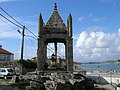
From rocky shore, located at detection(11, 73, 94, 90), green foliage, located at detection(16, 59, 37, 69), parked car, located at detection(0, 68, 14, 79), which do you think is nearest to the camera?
rocky shore, located at detection(11, 73, 94, 90)

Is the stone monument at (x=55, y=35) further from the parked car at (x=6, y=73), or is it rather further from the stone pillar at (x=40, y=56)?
the parked car at (x=6, y=73)

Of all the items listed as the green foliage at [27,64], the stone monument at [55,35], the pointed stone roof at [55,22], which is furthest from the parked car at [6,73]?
the pointed stone roof at [55,22]

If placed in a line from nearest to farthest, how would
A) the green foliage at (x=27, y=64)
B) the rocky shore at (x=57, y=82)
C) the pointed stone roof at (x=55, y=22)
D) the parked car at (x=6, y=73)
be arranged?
the rocky shore at (x=57, y=82) < the pointed stone roof at (x=55, y=22) < the parked car at (x=6, y=73) < the green foliage at (x=27, y=64)

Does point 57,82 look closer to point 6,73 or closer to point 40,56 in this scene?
point 40,56

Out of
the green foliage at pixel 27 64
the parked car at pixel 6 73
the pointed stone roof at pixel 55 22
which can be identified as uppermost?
the pointed stone roof at pixel 55 22

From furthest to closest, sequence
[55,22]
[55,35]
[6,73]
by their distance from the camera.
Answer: [6,73]
[55,22]
[55,35]

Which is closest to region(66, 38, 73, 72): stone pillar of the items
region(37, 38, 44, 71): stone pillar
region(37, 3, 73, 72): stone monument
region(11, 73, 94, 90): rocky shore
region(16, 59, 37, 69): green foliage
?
region(37, 3, 73, 72): stone monument

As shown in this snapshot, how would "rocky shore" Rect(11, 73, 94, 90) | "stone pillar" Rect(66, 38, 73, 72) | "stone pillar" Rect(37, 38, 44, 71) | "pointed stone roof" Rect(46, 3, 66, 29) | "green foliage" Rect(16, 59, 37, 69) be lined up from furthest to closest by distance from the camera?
1. "green foliage" Rect(16, 59, 37, 69)
2. "pointed stone roof" Rect(46, 3, 66, 29)
3. "stone pillar" Rect(66, 38, 73, 72)
4. "stone pillar" Rect(37, 38, 44, 71)
5. "rocky shore" Rect(11, 73, 94, 90)

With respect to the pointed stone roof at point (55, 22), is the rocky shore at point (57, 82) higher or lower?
lower

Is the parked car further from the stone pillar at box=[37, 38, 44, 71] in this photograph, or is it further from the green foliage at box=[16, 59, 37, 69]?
the stone pillar at box=[37, 38, 44, 71]

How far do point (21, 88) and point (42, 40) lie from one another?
1242cm

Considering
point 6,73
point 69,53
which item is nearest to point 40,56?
point 69,53

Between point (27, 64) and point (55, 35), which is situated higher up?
point (55, 35)

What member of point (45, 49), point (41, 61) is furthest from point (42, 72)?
point (45, 49)
